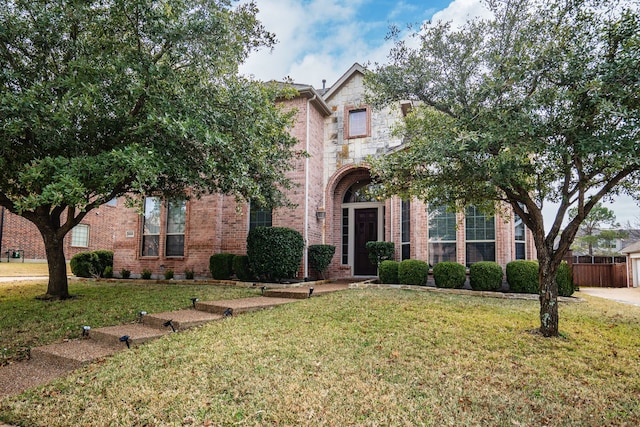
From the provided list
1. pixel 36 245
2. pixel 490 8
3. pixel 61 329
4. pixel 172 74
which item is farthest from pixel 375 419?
pixel 36 245

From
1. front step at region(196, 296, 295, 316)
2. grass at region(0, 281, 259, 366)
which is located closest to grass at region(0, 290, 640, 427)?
front step at region(196, 296, 295, 316)

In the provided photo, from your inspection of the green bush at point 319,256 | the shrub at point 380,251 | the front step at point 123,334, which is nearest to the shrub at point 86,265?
the green bush at point 319,256

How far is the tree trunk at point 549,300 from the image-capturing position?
5262 millimetres

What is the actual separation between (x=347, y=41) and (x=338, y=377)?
1086 centimetres

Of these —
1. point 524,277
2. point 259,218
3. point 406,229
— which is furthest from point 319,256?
point 524,277

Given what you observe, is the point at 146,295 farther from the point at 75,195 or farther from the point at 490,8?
the point at 490,8

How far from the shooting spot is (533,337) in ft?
17.0

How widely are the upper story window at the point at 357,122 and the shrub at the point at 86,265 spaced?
9.81 m

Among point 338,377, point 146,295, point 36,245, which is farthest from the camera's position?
point 36,245

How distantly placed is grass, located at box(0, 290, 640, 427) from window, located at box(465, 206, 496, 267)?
186 inches

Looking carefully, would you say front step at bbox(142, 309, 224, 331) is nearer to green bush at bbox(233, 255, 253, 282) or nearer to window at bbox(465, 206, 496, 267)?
green bush at bbox(233, 255, 253, 282)

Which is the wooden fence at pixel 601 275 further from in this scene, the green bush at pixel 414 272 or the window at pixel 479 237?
the green bush at pixel 414 272

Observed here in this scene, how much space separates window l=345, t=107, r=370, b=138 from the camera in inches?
508

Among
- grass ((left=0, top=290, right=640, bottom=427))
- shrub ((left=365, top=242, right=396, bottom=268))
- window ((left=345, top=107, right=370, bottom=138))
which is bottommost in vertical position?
grass ((left=0, top=290, right=640, bottom=427))
